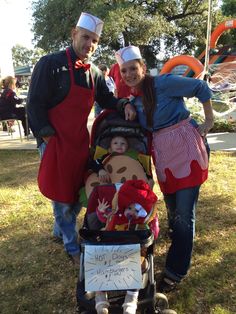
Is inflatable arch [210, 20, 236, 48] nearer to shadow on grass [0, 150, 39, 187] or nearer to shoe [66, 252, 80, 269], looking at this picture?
shadow on grass [0, 150, 39, 187]

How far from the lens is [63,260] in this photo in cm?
365

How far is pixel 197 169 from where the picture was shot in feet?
9.44

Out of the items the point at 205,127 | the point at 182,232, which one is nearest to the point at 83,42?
the point at 205,127

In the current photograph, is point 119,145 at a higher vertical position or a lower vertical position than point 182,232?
higher

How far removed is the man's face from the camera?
294 cm

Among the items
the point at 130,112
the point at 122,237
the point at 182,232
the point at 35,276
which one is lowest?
the point at 35,276

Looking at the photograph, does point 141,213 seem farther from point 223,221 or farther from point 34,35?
point 34,35

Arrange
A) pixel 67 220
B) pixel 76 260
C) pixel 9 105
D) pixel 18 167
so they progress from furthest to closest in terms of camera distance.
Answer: pixel 9 105
pixel 18 167
pixel 76 260
pixel 67 220

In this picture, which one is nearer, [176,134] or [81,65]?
[176,134]

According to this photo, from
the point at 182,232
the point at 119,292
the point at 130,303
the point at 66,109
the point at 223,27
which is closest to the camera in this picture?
the point at 130,303

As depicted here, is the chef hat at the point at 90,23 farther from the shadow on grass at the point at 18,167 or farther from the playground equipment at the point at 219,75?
the playground equipment at the point at 219,75

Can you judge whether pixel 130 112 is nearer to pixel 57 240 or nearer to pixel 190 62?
pixel 57 240

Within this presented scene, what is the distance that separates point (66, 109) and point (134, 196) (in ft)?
3.12

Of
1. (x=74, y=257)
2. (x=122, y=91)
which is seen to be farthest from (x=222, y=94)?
(x=74, y=257)
